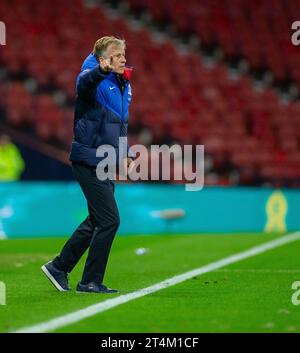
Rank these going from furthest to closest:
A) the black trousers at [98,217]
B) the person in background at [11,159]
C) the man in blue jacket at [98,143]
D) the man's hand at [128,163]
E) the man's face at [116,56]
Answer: the person in background at [11,159]
the man's hand at [128,163]
the black trousers at [98,217]
the man in blue jacket at [98,143]
the man's face at [116,56]

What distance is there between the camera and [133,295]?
9164 mm

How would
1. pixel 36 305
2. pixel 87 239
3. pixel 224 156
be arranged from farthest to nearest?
1. pixel 224 156
2. pixel 87 239
3. pixel 36 305

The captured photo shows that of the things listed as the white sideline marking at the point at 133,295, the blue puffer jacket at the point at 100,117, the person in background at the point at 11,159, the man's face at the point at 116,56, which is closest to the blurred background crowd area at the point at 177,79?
the person in background at the point at 11,159

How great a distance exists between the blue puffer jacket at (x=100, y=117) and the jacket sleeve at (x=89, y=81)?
11cm

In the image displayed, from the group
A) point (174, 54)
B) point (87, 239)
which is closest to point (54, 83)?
point (174, 54)

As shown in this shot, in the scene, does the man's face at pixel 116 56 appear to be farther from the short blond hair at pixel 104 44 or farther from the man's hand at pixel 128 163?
the man's hand at pixel 128 163

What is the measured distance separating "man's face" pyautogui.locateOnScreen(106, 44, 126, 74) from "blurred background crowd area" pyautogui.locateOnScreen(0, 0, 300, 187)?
11673 mm

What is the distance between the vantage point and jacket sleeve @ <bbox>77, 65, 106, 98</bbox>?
8594 millimetres

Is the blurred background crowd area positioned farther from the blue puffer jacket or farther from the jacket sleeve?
the jacket sleeve

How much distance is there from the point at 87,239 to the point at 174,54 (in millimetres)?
18596

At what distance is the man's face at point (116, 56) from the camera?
8.70m

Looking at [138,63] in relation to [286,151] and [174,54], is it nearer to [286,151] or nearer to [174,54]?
[174,54]

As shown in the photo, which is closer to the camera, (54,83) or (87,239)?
(87,239)
